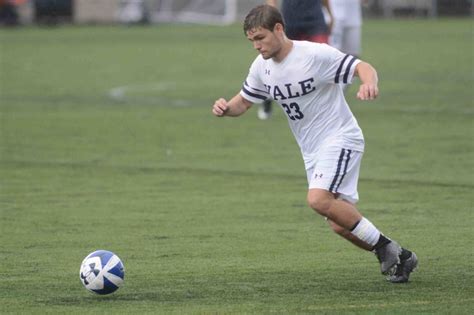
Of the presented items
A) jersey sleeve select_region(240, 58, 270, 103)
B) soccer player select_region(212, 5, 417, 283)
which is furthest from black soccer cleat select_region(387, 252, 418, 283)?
jersey sleeve select_region(240, 58, 270, 103)

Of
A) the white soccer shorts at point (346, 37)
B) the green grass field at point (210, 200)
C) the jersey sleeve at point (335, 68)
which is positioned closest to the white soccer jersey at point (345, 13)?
the white soccer shorts at point (346, 37)

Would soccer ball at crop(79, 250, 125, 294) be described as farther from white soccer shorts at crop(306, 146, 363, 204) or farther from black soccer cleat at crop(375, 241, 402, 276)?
black soccer cleat at crop(375, 241, 402, 276)

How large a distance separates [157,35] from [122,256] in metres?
33.1

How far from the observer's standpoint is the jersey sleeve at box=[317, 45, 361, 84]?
8125 mm

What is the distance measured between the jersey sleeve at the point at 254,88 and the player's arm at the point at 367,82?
0.73m

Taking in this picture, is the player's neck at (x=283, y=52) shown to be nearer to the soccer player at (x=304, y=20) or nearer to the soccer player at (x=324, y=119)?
the soccer player at (x=324, y=119)

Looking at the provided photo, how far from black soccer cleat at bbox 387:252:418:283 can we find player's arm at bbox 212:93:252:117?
5.12 ft

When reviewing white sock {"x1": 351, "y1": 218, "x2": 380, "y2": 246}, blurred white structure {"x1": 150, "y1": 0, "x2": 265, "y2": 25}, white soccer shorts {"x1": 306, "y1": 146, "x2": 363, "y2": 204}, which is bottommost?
blurred white structure {"x1": 150, "y1": 0, "x2": 265, "y2": 25}

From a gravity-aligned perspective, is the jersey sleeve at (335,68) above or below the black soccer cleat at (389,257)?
above

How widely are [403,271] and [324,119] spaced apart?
1116mm

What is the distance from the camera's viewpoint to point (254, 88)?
8594 mm

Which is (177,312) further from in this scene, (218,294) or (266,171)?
(266,171)

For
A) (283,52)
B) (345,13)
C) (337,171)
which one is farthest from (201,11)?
(337,171)

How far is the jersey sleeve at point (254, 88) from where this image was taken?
852cm
